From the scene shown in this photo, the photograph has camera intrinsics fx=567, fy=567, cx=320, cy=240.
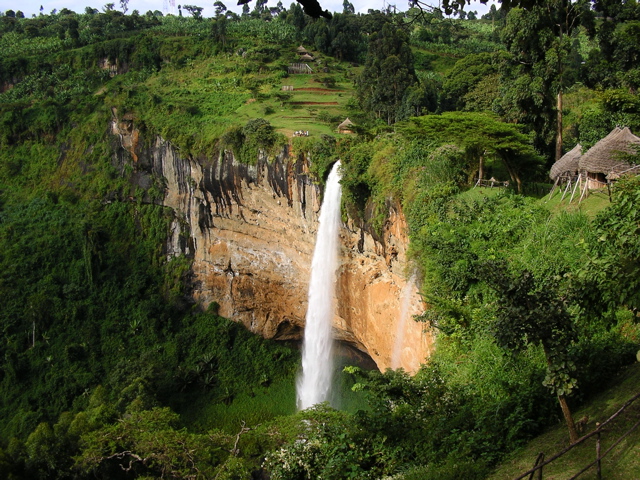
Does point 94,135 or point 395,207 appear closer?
point 395,207

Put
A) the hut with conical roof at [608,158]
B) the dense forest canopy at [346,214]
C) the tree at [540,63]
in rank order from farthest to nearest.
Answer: the tree at [540,63] < the hut with conical roof at [608,158] < the dense forest canopy at [346,214]

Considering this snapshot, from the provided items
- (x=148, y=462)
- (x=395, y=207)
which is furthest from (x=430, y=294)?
(x=148, y=462)

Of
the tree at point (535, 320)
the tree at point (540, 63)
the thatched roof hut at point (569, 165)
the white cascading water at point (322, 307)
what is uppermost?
the tree at point (540, 63)

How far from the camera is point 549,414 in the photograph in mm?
8141

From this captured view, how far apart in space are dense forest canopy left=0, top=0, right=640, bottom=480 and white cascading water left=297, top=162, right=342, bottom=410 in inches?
31.3

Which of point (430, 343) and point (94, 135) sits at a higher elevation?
point (94, 135)

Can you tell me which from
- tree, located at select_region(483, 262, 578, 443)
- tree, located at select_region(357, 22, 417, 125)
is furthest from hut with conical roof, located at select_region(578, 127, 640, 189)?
tree, located at select_region(357, 22, 417, 125)

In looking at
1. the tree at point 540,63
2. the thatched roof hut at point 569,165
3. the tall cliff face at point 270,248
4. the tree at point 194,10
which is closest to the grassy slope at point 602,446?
the thatched roof hut at point 569,165

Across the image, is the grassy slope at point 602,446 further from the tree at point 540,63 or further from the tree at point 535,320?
the tree at point 540,63

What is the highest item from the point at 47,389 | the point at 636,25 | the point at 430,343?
the point at 636,25

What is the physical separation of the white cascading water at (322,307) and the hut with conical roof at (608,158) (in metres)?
8.91

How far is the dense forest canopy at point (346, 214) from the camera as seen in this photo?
8148mm

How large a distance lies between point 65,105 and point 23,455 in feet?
79.3

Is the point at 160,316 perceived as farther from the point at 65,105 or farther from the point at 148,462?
the point at 65,105
